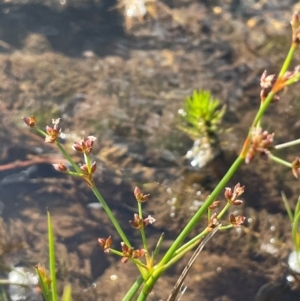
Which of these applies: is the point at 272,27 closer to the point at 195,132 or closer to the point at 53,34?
the point at 195,132

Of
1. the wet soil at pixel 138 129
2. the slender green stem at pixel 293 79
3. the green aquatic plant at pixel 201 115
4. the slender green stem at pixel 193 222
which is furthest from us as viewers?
the green aquatic plant at pixel 201 115

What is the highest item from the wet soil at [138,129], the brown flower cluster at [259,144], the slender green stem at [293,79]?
the slender green stem at [293,79]

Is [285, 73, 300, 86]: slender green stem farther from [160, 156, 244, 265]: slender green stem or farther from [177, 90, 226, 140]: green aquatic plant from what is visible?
[177, 90, 226, 140]: green aquatic plant

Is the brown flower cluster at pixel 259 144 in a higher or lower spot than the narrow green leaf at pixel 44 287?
higher

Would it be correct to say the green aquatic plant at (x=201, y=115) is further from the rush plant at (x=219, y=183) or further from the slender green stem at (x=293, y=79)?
the slender green stem at (x=293, y=79)

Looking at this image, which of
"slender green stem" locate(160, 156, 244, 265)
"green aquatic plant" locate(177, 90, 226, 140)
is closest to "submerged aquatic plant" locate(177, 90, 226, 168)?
"green aquatic plant" locate(177, 90, 226, 140)

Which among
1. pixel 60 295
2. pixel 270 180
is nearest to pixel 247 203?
pixel 270 180

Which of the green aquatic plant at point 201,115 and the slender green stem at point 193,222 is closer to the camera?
the slender green stem at point 193,222

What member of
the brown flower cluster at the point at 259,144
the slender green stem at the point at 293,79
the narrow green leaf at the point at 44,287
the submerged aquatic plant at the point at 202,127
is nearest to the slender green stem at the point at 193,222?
the brown flower cluster at the point at 259,144
